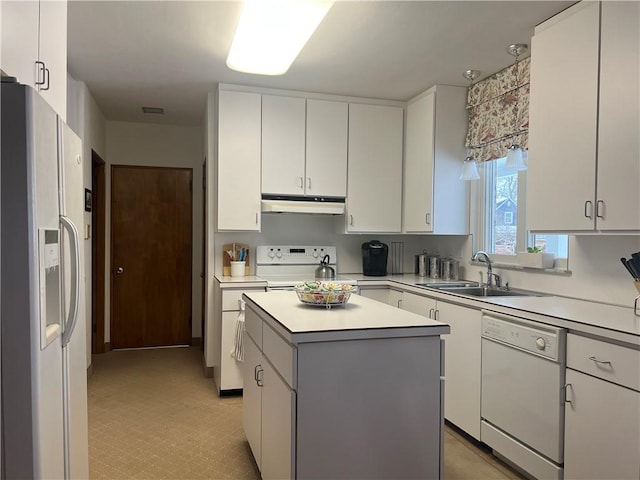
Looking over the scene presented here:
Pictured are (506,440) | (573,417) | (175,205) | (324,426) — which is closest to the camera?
(324,426)

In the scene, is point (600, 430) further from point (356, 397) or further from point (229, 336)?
point (229, 336)

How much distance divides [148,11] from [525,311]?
2520 millimetres

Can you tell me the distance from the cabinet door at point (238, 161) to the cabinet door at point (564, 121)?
2044mm

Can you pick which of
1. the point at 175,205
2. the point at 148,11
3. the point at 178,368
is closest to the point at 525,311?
the point at 148,11

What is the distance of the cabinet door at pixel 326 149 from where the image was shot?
387cm

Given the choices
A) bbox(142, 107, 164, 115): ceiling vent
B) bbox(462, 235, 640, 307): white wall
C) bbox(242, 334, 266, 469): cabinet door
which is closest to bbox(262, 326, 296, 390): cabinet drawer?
bbox(242, 334, 266, 469): cabinet door

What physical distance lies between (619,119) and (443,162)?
165 cm

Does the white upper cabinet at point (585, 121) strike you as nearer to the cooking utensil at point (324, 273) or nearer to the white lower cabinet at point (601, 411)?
the white lower cabinet at point (601, 411)

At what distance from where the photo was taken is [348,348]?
5.74 ft

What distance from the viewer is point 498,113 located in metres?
3.32

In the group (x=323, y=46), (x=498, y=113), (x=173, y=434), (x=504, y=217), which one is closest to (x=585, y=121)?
(x=498, y=113)

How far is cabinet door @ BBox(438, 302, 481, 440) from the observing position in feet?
8.87

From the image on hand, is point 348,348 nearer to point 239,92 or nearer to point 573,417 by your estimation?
point 573,417

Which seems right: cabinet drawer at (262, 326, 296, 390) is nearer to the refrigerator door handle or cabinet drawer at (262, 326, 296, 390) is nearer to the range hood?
the refrigerator door handle
